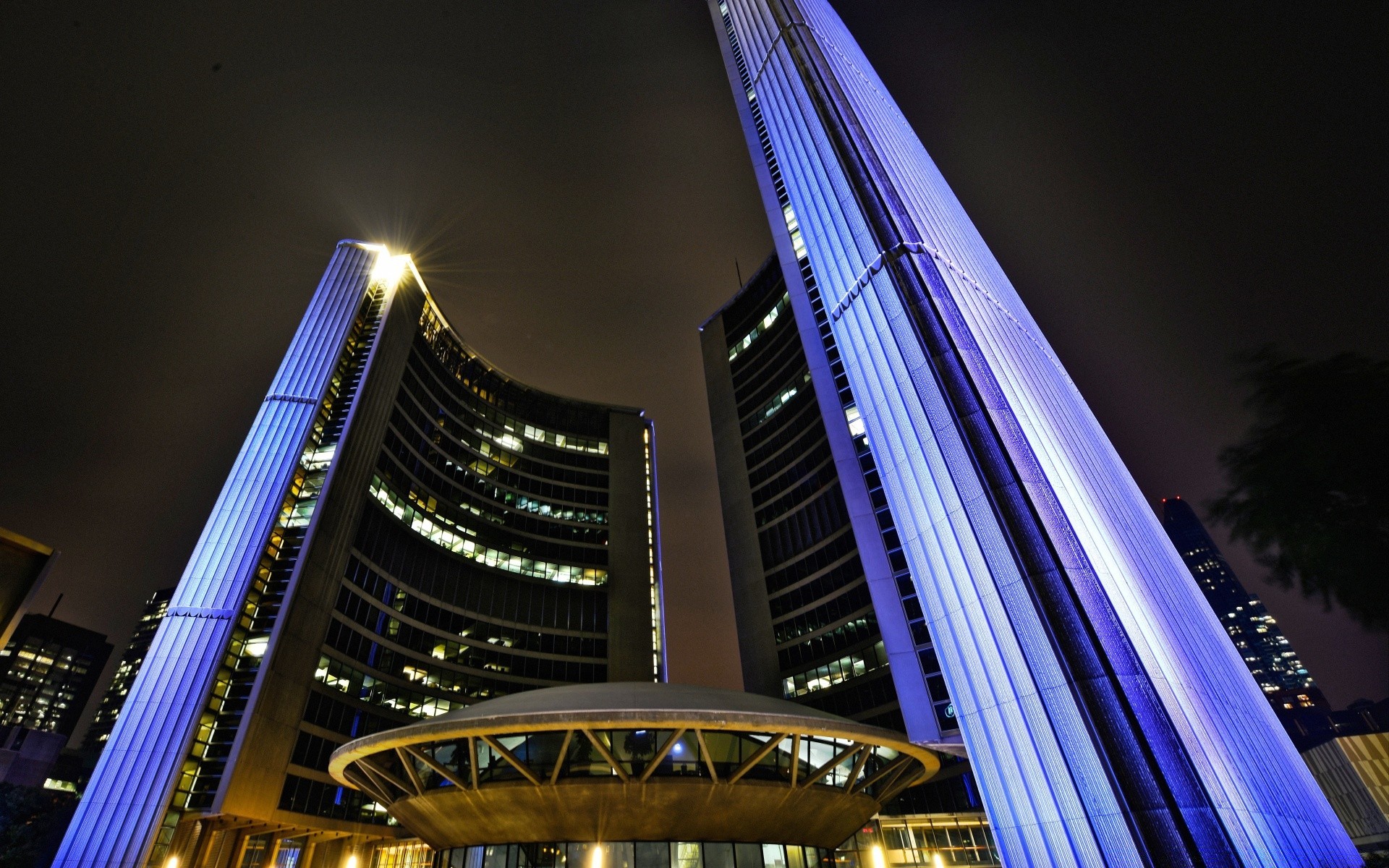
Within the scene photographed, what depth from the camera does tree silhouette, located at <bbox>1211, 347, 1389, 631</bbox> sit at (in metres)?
16.1

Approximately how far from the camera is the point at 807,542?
247 ft

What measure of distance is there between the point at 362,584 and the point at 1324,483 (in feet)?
238

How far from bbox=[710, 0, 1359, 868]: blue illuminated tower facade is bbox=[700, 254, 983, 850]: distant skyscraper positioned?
10.0 m

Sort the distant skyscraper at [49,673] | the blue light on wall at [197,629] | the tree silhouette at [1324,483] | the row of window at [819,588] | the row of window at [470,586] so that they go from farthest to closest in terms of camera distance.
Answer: the distant skyscraper at [49,673], the row of window at [470,586], the row of window at [819,588], the blue light on wall at [197,629], the tree silhouette at [1324,483]

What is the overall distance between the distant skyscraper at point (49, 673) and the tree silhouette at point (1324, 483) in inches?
9632

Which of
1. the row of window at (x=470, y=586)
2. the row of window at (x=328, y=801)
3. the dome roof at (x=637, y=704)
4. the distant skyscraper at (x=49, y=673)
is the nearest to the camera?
the dome roof at (x=637, y=704)

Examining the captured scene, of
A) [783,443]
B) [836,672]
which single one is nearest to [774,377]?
[783,443]

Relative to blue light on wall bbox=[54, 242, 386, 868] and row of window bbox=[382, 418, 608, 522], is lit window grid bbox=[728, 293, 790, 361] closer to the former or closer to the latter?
row of window bbox=[382, 418, 608, 522]

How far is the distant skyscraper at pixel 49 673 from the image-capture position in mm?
170125

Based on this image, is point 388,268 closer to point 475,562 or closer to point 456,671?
point 475,562

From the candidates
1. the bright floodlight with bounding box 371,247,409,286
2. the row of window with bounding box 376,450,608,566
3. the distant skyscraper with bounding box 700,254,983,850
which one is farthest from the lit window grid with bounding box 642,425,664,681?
the bright floodlight with bounding box 371,247,409,286

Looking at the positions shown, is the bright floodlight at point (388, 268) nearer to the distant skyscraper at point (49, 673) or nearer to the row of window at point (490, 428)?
the row of window at point (490, 428)

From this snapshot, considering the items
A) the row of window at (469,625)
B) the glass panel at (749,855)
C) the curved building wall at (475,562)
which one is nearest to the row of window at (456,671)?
the curved building wall at (475,562)

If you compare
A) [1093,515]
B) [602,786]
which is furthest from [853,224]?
[602,786]
